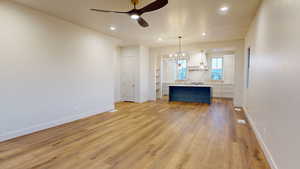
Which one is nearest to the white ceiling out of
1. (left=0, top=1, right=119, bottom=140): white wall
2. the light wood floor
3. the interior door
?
(left=0, top=1, right=119, bottom=140): white wall

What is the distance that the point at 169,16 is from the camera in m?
3.85

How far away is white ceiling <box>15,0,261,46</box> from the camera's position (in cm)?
317

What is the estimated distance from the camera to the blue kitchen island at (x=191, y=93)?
6770 mm

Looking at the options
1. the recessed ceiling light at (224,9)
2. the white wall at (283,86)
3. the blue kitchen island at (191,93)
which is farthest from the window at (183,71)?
the white wall at (283,86)

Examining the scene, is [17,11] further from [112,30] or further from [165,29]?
[165,29]

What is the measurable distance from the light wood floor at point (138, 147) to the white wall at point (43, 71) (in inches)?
17.6

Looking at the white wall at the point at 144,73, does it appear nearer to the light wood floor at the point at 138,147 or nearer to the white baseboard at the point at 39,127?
the white baseboard at the point at 39,127

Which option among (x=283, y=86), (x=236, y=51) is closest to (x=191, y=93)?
(x=236, y=51)

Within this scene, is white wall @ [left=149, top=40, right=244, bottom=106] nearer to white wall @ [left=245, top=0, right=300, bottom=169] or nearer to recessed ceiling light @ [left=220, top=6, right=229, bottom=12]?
recessed ceiling light @ [left=220, top=6, right=229, bottom=12]

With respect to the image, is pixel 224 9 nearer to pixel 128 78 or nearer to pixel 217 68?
pixel 128 78

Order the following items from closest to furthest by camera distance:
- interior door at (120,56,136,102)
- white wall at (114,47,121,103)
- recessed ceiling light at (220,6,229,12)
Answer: recessed ceiling light at (220,6,229,12)
interior door at (120,56,136,102)
white wall at (114,47,121,103)

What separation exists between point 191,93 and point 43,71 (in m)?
5.76

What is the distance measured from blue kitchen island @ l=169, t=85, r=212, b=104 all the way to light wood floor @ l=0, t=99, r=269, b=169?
9.06 feet

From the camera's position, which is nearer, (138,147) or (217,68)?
(138,147)
